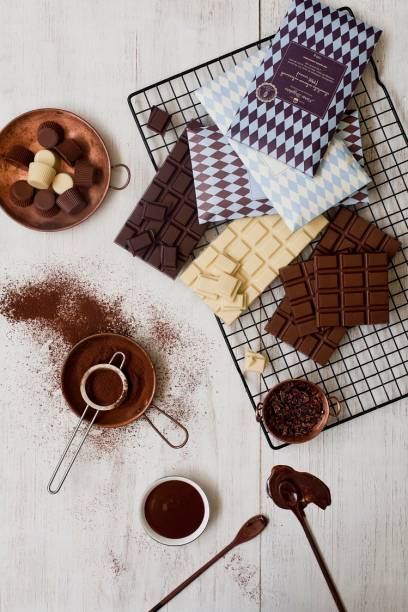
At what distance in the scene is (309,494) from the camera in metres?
2.13

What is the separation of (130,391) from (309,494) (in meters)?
0.84

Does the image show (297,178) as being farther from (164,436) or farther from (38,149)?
(164,436)

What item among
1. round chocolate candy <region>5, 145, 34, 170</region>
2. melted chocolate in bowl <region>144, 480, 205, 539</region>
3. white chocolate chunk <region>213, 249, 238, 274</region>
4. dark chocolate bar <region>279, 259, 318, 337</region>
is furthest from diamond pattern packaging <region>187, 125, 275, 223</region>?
melted chocolate in bowl <region>144, 480, 205, 539</region>

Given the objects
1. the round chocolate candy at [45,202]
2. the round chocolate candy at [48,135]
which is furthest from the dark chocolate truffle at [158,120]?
the round chocolate candy at [45,202]

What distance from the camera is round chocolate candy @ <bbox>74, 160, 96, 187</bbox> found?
2.48 m

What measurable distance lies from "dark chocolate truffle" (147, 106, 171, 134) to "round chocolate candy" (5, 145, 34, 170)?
0.52 meters

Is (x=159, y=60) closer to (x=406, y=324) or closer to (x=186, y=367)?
(x=186, y=367)

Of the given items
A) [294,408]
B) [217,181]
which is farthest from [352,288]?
[217,181]

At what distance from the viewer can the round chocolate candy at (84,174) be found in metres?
2.48

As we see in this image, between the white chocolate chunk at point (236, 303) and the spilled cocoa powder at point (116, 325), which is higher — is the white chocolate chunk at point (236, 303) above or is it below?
above

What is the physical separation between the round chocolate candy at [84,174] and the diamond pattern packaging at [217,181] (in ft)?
1.38

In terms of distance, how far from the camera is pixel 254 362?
250 cm

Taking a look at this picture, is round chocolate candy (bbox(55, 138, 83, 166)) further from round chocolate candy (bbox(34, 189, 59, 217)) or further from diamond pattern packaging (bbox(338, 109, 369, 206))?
diamond pattern packaging (bbox(338, 109, 369, 206))

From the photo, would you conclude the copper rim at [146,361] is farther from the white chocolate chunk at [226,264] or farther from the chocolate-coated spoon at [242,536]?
the chocolate-coated spoon at [242,536]
